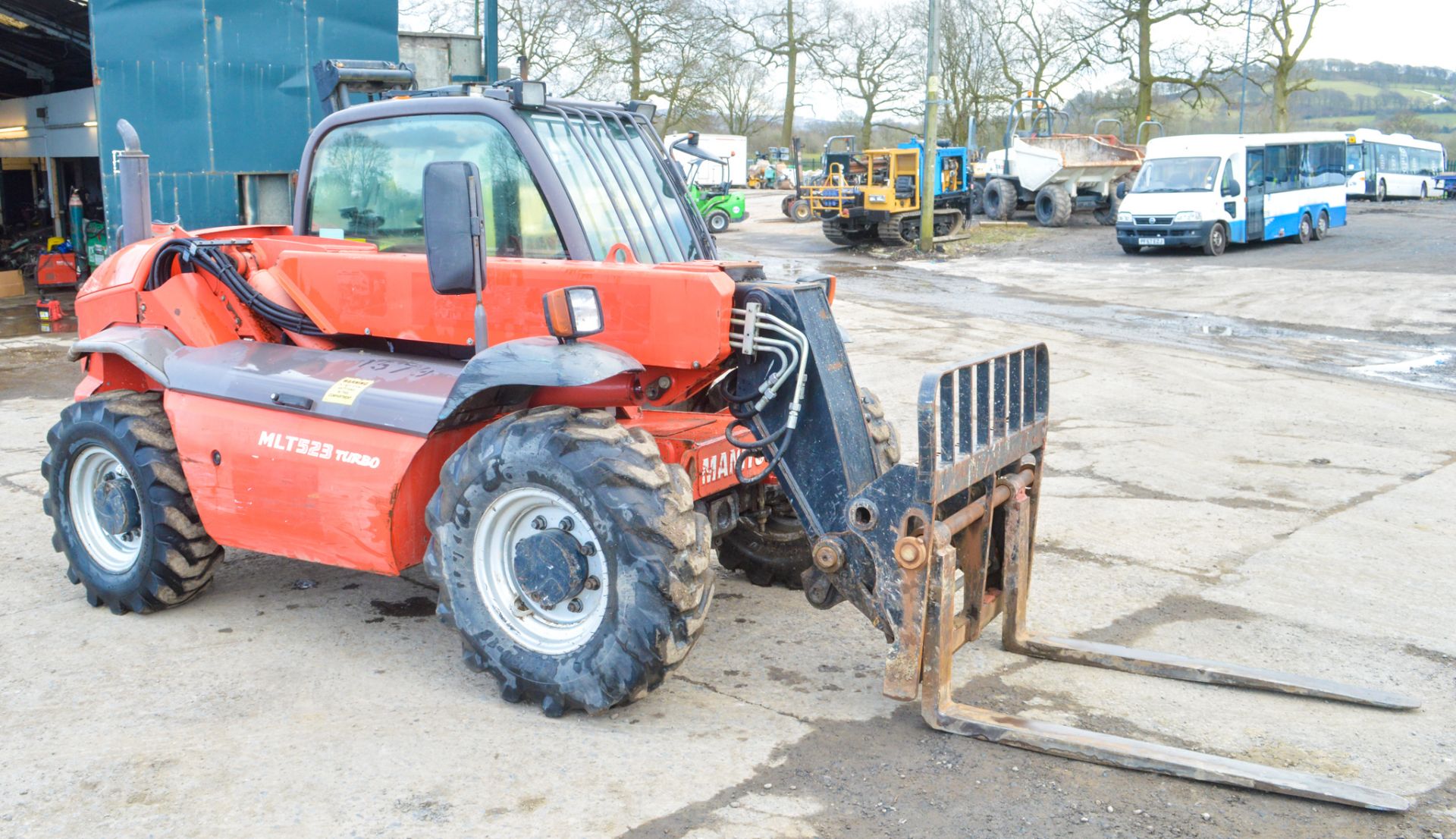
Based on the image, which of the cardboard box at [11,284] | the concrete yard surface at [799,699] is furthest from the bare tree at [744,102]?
the concrete yard surface at [799,699]

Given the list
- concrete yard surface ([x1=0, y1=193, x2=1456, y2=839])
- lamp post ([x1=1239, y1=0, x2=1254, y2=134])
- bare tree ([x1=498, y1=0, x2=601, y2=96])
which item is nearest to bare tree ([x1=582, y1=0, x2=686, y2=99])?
bare tree ([x1=498, y1=0, x2=601, y2=96])

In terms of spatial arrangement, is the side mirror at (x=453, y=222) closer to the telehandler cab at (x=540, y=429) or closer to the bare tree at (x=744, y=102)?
the telehandler cab at (x=540, y=429)

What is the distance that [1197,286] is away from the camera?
68.0 ft

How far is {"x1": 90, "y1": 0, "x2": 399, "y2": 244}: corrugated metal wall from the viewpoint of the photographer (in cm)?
1405

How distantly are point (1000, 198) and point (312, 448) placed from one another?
1256 inches

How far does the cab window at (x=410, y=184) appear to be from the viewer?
5.03 metres

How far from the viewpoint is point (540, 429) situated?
4.40m

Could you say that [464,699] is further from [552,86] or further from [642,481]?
[552,86]

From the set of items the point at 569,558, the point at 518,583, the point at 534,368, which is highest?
the point at 534,368

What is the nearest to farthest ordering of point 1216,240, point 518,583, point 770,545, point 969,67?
point 518,583
point 770,545
point 1216,240
point 969,67

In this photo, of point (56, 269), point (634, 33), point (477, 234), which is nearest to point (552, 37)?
point (634, 33)

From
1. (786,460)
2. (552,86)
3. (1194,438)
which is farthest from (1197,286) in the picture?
(552,86)

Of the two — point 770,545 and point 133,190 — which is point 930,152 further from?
point 133,190

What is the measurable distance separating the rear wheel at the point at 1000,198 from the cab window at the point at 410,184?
30.9 metres
